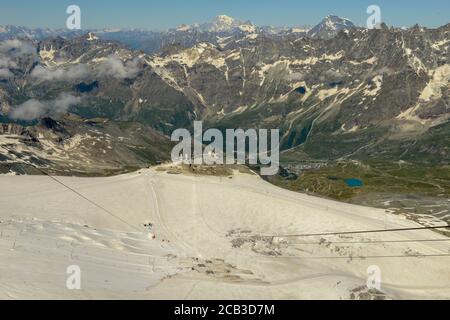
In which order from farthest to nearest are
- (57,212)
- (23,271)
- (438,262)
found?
(57,212)
(438,262)
(23,271)

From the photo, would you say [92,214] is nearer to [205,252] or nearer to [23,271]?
[205,252]

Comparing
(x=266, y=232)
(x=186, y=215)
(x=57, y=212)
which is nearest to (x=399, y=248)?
(x=266, y=232)

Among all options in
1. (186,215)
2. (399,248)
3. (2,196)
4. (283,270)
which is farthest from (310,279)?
(2,196)
